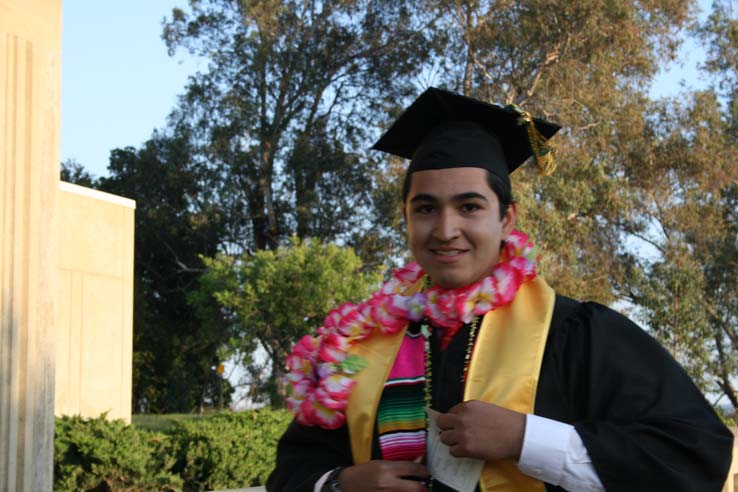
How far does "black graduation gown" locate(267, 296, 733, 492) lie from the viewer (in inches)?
82.7

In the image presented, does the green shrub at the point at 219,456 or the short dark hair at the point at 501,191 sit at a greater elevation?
the short dark hair at the point at 501,191

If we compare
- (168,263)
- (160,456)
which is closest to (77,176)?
(168,263)

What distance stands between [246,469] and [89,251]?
6.00 m

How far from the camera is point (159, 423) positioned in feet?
48.3

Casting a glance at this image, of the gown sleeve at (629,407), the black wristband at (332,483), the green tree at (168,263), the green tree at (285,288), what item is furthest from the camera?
the green tree at (168,263)

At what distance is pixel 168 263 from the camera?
28234 mm

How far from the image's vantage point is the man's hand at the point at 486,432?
A: 2.13 meters

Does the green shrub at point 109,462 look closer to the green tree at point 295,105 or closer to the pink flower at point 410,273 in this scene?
the pink flower at point 410,273

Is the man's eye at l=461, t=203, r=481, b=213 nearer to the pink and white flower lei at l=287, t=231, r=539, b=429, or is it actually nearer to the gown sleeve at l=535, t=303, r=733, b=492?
the pink and white flower lei at l=287, t=231, r=539, b=429

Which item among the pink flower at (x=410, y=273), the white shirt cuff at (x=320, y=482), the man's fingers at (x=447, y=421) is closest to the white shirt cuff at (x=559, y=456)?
the man's fingers at (x=447, y=421)

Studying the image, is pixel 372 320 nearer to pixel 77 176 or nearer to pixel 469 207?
pixel 469 207

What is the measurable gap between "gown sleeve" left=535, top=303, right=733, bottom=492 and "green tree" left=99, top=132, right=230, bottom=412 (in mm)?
23342

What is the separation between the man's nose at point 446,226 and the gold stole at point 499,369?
234mm

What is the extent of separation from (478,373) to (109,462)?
6.13 m
